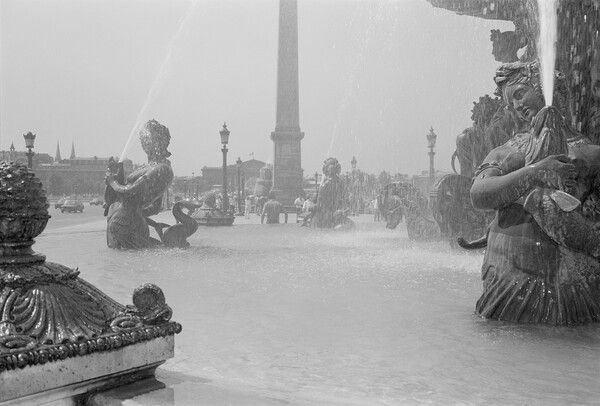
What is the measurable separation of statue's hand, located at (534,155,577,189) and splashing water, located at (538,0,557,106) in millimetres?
701

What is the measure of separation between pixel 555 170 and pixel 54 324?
3.36 meters

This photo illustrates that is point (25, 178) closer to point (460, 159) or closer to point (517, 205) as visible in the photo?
point (517, 205)

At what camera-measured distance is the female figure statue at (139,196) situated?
477 inches

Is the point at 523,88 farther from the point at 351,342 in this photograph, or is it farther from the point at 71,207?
the point at 71,207

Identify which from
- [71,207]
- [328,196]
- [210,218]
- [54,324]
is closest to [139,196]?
[328,196]

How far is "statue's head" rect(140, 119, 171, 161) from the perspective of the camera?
41.5 feet

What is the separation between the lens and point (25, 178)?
3023 millimetres

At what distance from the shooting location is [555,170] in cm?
466

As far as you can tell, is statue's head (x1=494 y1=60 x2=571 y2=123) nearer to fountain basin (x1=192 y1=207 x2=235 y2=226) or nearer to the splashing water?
the splashing water

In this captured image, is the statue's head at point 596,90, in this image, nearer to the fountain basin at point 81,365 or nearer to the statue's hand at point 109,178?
the fountain basin at point 81,365

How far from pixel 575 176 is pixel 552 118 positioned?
428 millimetres

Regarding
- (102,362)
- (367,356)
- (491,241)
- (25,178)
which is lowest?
(367,356)

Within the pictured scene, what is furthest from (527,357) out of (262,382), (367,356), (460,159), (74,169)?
(74,169)

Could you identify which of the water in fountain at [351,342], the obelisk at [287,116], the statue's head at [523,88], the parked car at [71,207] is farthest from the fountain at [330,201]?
the parked car at [71,207]
